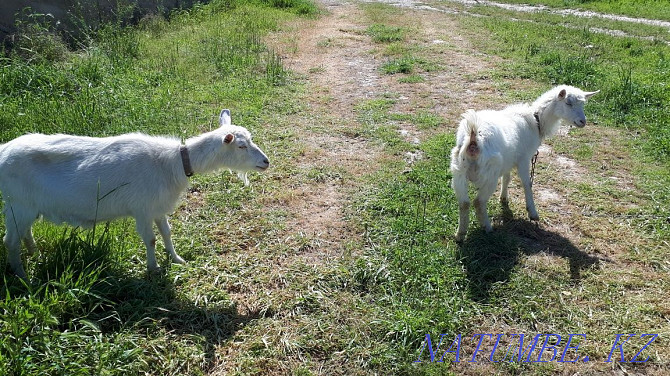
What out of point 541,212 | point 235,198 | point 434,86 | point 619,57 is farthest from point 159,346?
point 619,57

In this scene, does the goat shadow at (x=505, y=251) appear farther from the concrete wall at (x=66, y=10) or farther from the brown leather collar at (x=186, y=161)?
the concrete wall at (x=66, y=10)

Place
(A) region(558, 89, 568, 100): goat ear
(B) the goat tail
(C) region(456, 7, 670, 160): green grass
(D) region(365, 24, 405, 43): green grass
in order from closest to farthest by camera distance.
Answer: (B) the goat tail, (A) region(558, 89, 568, 100): goat ear, (C) region(456, 7, 670, 160): green grass, (D) region(365, 24, 405, 43): green grass

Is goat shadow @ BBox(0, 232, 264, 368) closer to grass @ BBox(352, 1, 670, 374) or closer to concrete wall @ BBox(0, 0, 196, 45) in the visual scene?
grass @ BBox(352, 1, 670, 374)

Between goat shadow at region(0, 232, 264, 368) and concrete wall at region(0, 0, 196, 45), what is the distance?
6176 mm

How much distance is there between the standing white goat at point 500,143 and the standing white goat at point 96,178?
1.89m

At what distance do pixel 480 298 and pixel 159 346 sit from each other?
2.28 metres

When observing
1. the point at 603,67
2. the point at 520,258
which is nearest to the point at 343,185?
the point at 520,258

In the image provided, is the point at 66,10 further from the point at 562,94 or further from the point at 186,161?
the point at 562,94

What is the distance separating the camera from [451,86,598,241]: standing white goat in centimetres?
419

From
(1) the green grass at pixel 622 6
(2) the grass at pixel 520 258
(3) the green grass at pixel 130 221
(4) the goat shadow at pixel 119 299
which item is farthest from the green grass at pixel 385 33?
(4) the goat shadow at pixel 119 299

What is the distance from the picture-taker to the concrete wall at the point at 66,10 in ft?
29.0

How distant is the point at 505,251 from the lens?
4.33m

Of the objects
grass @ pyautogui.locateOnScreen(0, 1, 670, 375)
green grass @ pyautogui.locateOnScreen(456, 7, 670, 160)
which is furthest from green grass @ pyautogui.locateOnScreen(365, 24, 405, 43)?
grass @ pyautogui.locateOnScreen(0, 1, 670, 375)

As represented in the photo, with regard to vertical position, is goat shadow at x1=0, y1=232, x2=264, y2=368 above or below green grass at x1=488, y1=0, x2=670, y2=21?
below
